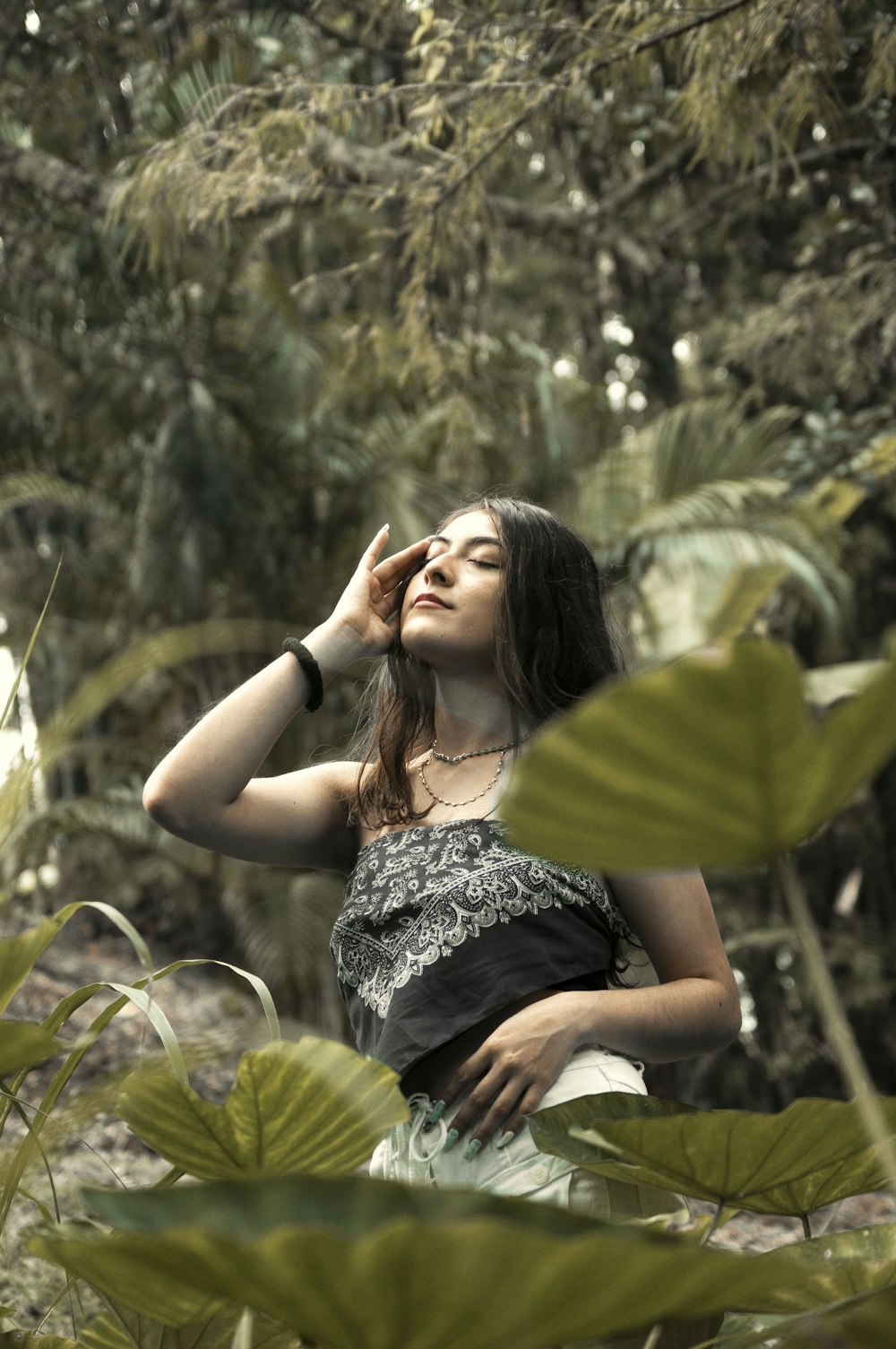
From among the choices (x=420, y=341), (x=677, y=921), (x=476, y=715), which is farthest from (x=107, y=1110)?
(x=420, y=341)

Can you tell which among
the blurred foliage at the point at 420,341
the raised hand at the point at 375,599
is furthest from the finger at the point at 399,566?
the blurred foliage at the point at 420,341

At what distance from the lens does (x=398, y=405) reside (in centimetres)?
786

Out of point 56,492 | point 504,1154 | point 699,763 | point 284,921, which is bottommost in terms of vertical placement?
point 284,921

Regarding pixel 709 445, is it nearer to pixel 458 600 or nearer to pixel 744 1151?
pixel 458 600

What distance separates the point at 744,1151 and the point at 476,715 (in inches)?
42.9

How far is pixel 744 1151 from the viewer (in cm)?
69

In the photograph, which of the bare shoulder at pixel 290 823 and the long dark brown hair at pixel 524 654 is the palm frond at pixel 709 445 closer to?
the long dark brown hair at pixel 524 654

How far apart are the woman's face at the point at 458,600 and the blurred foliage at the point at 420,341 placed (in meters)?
1.19

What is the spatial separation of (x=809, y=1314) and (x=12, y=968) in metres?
0.48

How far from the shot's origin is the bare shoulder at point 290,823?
162 cm

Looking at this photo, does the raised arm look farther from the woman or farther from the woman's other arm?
the woman's other arm

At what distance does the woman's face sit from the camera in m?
1.67

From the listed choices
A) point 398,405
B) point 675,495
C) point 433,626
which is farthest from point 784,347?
point 433,626

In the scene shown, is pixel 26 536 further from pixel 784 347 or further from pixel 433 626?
pixel 433 626
